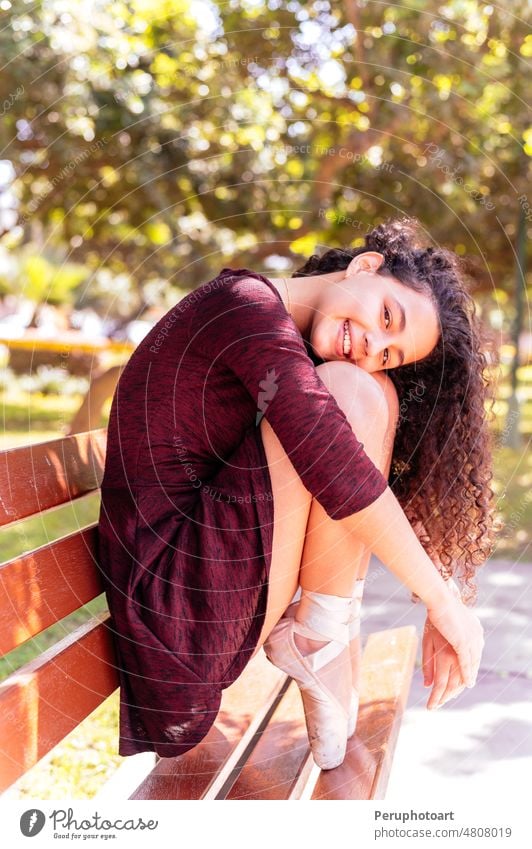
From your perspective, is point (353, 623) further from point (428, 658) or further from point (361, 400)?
point (361, 400)

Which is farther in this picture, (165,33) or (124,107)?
(165,33)

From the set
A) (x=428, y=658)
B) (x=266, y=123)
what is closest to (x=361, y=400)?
(x=428, y=658)

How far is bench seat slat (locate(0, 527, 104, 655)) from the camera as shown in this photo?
4.24 feet

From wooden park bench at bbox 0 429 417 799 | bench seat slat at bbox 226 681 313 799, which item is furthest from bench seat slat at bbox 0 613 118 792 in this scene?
bench seat slat at bbox 226 681 313 799

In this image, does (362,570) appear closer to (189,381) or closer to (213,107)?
(189,381)

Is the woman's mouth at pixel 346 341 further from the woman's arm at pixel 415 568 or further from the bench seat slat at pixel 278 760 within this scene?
the bench seat slat at pixel 278 760

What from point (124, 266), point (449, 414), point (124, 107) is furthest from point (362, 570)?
point (124, 266)

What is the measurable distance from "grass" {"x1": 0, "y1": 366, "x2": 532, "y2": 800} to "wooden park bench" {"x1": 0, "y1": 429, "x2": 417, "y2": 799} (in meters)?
0.09

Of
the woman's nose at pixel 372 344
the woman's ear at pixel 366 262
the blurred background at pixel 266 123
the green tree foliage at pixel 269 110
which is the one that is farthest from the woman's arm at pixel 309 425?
the green tree foliage at pixel 269 110

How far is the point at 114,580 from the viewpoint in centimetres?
157

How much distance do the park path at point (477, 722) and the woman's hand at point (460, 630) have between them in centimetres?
22

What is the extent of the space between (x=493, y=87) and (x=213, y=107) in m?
1.38

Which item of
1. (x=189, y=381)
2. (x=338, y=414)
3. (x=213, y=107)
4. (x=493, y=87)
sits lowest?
(x=338, y=414)

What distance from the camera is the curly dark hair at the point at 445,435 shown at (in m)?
1.94
